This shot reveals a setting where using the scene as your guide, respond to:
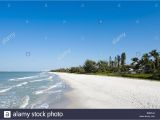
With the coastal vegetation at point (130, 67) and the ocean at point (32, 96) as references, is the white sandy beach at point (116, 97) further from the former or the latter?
the coastal vegetation at point (130, 67)

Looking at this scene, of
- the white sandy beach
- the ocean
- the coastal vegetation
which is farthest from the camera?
the coastal vegetation

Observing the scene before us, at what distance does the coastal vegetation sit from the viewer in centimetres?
6911

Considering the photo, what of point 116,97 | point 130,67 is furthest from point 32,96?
point 130,67

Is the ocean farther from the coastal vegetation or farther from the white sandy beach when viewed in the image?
the coastal vegetation

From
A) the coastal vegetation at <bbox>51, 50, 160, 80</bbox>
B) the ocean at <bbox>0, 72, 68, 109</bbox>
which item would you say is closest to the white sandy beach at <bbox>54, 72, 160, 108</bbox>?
the ocean at <bbox>0, 72, 68, 109</bbox>

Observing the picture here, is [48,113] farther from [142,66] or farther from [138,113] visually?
[142,66]

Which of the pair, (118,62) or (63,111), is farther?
(118,62)

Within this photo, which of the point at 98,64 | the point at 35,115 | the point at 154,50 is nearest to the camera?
the point at 35,115

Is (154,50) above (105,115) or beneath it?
above

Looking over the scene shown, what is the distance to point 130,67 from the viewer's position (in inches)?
4540

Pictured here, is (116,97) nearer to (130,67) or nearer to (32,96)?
(32,96)

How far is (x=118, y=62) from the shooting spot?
130750 millimetres

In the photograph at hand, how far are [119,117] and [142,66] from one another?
3409 inches

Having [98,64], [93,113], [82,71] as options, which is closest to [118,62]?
[98,64]
